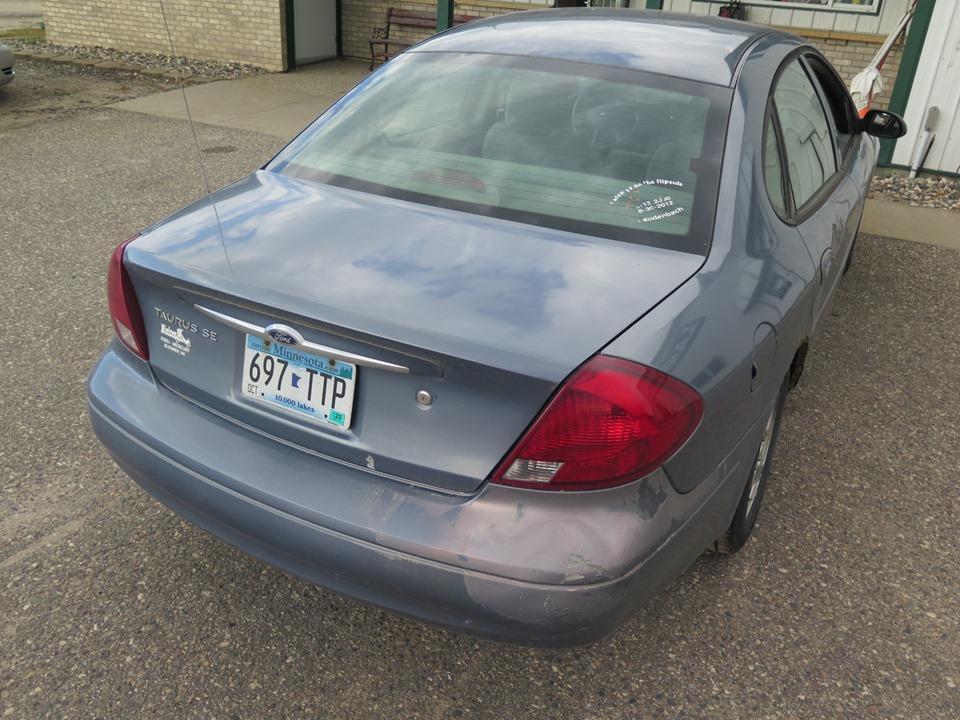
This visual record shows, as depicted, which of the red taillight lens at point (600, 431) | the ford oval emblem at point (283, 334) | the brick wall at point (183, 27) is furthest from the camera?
the brick wall at point (183, 27)

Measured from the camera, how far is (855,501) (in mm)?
3076

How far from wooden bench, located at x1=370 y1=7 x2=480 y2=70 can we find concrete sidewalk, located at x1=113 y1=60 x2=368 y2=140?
48cm

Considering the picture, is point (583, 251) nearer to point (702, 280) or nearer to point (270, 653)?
point (702, 280)

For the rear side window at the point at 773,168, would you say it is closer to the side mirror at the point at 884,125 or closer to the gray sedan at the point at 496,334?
the gray sedan at the point at 496,334

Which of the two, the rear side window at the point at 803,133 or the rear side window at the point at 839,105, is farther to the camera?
the rear side window at the point at 839,105

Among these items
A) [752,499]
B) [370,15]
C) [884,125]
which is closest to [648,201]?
[752,499]

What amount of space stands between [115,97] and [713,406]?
9.87 m

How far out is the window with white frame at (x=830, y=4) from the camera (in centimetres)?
916

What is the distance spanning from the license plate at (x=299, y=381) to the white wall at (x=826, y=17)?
8.60m

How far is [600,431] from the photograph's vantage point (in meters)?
1.76

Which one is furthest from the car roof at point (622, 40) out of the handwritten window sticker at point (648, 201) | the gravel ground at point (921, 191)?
the gravel ground at point (921, 191)

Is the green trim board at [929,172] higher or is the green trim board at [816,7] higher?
the green trim board at [816,7]

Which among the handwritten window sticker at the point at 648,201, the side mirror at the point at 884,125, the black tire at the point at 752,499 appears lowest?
the black tire at the point at 752,499

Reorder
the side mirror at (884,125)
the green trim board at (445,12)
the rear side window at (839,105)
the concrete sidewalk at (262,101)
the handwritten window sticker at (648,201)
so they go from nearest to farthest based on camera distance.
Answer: the handwritten window sticker at (648,201), the rear side window at (839,105), the side mirror at (884,125), the concrete sidewalk at (262,101), the green trim board at (445,12)
